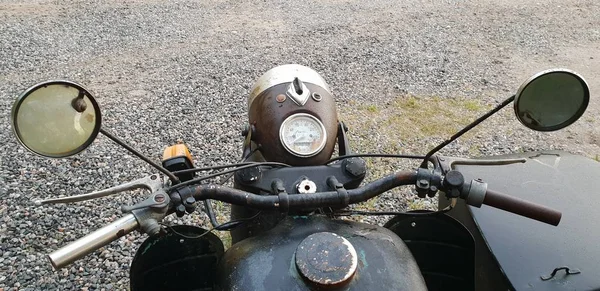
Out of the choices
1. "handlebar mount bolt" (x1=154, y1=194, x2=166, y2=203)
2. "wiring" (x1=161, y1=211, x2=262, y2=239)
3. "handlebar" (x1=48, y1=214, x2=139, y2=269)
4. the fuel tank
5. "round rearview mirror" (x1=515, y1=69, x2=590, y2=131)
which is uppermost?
"round rearview mirror" (x1=515, y1=69, x2=590, y2=131)

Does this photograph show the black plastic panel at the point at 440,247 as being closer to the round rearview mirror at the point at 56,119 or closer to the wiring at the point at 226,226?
the wiring at the point at 226,226

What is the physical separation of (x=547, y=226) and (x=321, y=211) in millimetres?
913

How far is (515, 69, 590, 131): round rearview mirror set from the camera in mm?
1554

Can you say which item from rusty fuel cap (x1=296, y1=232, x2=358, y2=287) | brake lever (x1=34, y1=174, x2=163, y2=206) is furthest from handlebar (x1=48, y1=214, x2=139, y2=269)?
rusty fuel cap (x1=296, y1=232, x2=358, y2=287)

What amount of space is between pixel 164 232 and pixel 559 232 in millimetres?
1447

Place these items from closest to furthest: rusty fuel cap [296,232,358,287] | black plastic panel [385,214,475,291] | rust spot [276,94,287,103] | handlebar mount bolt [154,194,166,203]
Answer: rusty fuel cap [296,232,358,287]
handlebar mount bolt [154,194,166,203]
black plastic panel [385,214,475,291]
rust spot [276,94,287,103]

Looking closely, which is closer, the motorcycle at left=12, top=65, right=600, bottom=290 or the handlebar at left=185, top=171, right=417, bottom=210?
the motorcycle at left=12, top=65, right=600, bottom=290

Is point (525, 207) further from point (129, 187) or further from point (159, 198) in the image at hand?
point (129, 187)

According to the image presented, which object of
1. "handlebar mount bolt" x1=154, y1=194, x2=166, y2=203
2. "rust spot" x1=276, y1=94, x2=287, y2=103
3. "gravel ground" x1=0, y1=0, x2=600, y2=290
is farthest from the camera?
"gravel ground" x1=0, y1=0, x2=600, y2=290

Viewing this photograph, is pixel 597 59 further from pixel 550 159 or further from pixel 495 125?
pixel 550 159

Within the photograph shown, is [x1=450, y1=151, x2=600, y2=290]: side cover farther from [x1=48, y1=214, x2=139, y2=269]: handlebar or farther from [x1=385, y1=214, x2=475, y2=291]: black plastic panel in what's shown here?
[x1=48, y1=214, x2=139, y2=269]: handlebar

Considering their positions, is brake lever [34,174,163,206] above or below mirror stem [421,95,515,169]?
below

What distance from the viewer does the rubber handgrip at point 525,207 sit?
1593mm

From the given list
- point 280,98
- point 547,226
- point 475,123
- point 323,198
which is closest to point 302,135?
point 280,98
